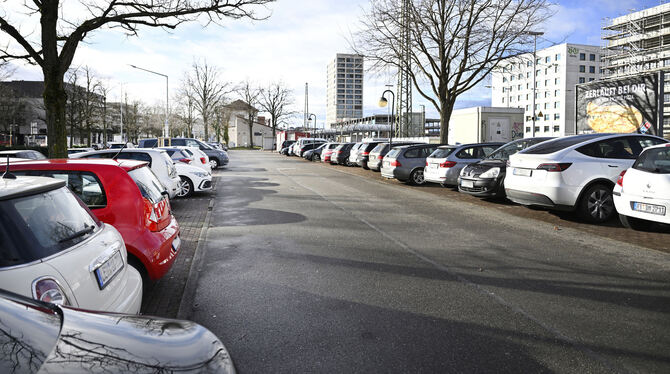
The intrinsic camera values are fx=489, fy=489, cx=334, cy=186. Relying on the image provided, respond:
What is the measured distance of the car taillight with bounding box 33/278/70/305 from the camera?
253 centimetres

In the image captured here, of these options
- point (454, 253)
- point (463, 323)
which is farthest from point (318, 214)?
point (463, 323)

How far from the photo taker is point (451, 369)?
3.31 metres

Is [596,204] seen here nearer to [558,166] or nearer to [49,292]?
[558,166]

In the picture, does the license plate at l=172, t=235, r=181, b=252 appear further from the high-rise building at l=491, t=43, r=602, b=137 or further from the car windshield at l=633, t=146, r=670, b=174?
the high-rise building at l=491, t=43, r=602, b=137

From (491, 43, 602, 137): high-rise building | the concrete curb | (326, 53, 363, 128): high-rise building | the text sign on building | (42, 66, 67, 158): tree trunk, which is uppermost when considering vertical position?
(326, 53, 363, 128): high-rise building

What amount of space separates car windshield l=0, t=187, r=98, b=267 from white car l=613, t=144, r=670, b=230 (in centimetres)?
741

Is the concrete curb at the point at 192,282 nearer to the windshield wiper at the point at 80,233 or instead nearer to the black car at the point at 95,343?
the windshield wiper at the point at 80,233

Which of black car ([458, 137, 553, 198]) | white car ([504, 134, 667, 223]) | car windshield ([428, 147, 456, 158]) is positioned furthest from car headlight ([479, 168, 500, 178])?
car windshield ([428, 147, 456, 158])

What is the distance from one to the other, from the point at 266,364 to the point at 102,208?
2.59 meters

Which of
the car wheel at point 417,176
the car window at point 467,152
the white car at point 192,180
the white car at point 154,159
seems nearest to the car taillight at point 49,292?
the white car at point 154,159

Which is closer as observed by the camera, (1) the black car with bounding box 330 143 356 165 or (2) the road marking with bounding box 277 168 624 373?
(2) the road marking with bounding box 277 168 624 373

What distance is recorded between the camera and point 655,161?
7.43 metres

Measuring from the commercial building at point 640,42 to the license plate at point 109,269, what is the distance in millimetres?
75956

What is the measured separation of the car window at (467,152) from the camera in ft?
49.3
